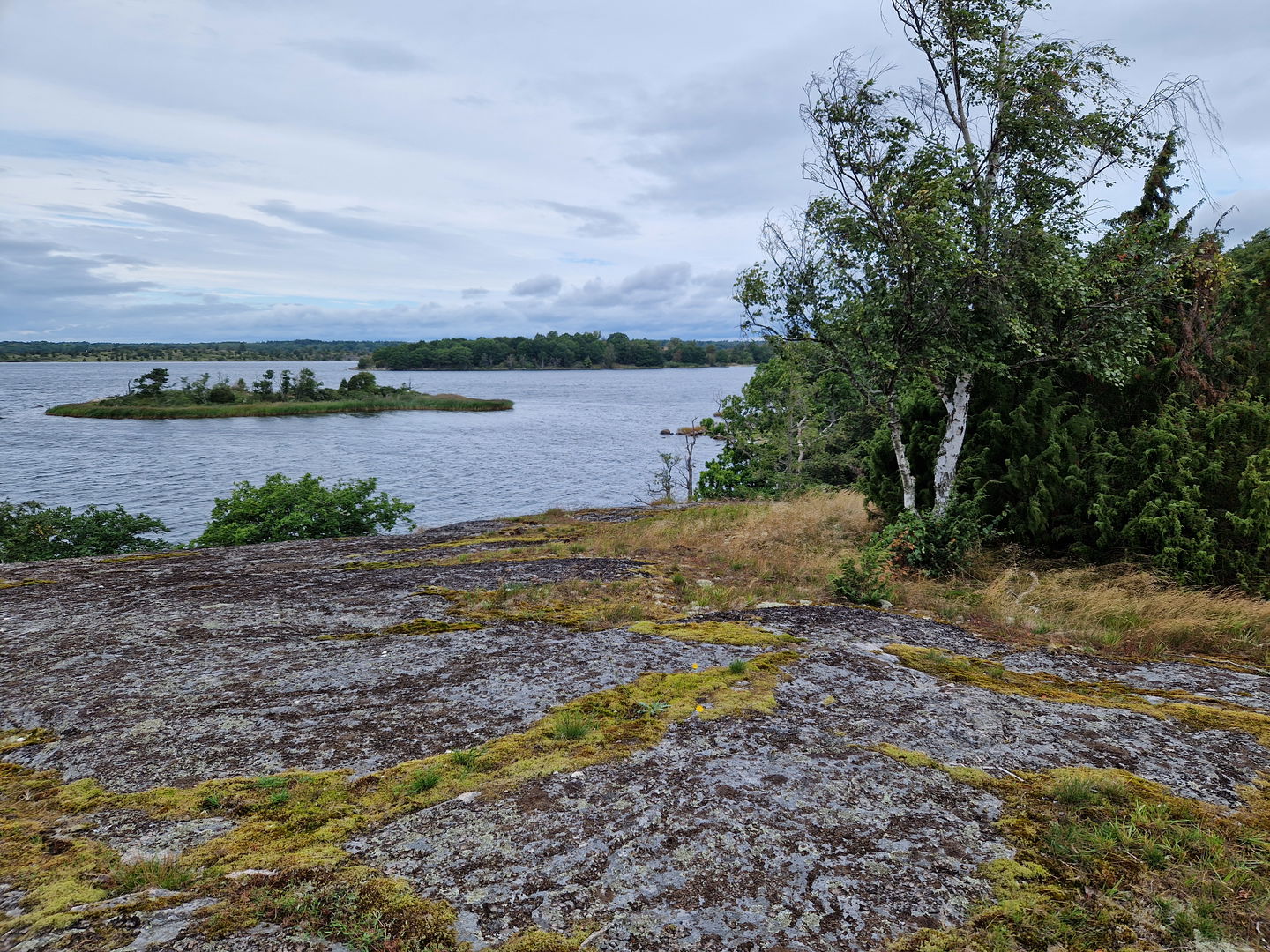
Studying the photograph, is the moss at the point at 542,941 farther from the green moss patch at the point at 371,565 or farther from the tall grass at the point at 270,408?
the tall grass at the point at 270,408

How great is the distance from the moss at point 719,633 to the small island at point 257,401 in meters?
97.1

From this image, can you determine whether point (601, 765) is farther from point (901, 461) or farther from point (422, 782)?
point (901, 461)

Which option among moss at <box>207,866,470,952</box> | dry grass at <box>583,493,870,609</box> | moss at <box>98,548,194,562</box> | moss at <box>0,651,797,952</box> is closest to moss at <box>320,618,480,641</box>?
moss at <box>0,651,797,952</box>

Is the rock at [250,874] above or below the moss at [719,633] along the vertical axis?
above

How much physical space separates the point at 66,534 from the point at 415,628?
16.8 metres

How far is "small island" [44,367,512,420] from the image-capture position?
A: 8656 cm

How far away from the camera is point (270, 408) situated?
9162cm

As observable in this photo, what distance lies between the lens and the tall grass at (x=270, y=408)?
3366 inches

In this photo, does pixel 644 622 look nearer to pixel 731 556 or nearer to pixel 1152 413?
pixel 731 556

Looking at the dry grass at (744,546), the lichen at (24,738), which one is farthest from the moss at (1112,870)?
the lichen at (24,738)

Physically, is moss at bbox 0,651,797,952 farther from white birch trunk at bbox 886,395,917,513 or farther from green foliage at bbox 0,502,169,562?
green foliage at bbox 0,502,169,562

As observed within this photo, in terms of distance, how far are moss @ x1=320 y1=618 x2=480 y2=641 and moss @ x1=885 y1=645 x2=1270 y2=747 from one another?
4.51 m

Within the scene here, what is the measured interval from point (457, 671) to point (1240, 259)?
18394 millimetres

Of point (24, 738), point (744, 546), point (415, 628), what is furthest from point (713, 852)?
point (744, 546)
